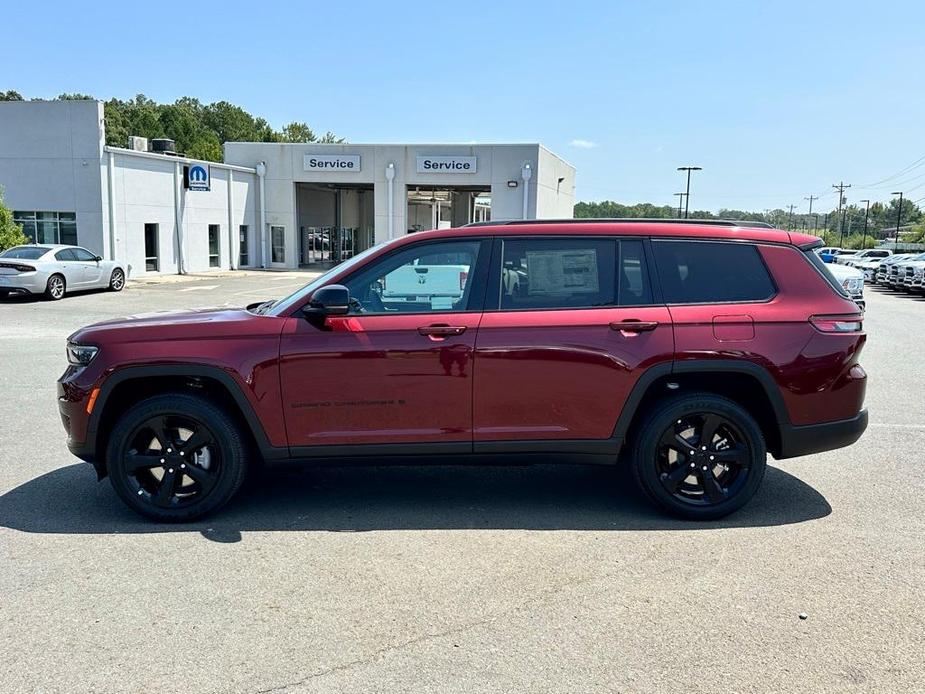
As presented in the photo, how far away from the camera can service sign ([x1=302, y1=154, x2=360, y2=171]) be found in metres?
38.6

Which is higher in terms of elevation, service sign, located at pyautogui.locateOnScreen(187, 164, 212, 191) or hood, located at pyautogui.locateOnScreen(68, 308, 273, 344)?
service sign, located at pyautogui.locateOnScreen(187, 164, 212, 191)

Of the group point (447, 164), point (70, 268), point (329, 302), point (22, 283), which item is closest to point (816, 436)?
point (329, 302)

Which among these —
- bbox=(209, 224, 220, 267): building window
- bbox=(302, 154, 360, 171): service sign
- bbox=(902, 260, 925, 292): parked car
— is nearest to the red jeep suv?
bbox=(902, 260, 925, 292): parked car

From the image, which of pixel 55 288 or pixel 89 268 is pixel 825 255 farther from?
pixel 55 288

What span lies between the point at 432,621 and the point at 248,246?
123 ft

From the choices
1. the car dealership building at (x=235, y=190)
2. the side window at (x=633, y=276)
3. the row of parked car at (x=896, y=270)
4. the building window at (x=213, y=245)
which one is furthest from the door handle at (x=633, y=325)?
the building window at (x=213, y=245)

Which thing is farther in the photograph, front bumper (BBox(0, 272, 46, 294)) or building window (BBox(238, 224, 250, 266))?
building window (BBox(238, 224, 250, 266))

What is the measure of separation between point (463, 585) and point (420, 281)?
188cm

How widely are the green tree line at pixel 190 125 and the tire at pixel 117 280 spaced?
5401cm

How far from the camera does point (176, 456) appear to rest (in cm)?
478

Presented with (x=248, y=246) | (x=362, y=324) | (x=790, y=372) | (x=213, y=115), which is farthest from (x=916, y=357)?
(x=213, y=115)

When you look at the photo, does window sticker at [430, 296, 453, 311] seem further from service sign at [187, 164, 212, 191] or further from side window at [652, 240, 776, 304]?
service sign at [187, 164, 212, 191]

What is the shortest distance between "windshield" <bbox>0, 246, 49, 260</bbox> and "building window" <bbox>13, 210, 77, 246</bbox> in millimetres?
8095

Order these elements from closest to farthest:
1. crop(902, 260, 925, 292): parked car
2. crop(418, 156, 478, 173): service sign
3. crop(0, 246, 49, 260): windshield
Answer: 1. crop(0, 246, 49, 260): windshield
2. crop(902, 260, 925, 292): parked car
3. crop(418, 156, 478, 173): service sign
